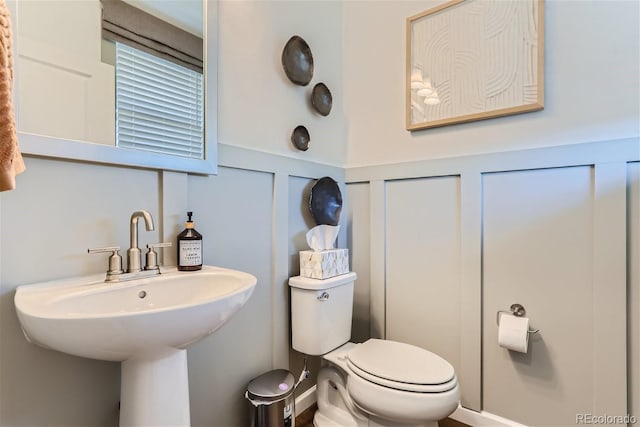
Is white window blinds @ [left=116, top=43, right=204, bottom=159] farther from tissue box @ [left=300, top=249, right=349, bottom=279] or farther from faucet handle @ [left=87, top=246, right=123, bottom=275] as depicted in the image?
tissue box @ [left=300, top=249, right=349, bottom=279]

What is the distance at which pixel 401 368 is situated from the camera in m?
1.19

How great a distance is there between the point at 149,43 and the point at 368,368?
1.40 m

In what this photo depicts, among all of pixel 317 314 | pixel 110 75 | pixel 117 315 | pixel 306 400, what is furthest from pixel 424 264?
pixel 110 75

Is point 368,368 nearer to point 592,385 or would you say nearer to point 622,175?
point 592,385

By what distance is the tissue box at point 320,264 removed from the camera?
1.42 metres

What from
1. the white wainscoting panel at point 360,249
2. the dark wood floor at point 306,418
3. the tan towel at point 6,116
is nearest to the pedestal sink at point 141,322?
the tan towel at point 6,116

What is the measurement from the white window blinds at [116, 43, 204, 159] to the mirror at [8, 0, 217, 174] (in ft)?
0.10

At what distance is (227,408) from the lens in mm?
1235

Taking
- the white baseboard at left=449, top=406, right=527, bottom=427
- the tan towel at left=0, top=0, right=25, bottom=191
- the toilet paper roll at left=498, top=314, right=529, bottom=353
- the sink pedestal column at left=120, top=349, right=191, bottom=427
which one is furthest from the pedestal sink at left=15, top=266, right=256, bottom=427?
the white baseboard at left=449, top=406, right=527, bottom=427

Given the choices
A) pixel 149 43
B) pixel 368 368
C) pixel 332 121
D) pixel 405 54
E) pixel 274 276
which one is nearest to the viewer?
pixel 149 43

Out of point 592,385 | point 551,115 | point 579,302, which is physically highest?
point 551,115

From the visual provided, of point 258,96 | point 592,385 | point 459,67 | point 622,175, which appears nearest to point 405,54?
point 459,67

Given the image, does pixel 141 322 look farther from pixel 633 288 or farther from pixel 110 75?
pixel 633 288

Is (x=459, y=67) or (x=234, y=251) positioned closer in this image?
(x=234, y=251)
